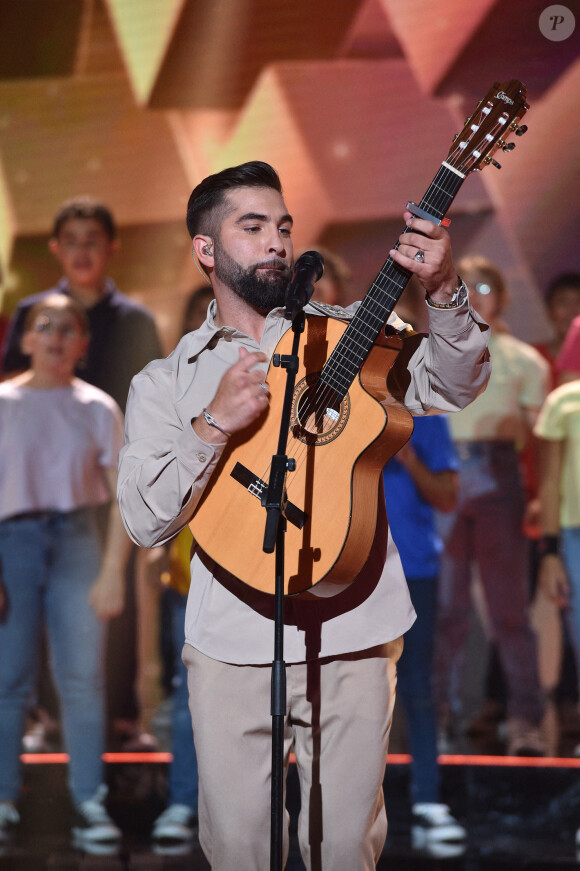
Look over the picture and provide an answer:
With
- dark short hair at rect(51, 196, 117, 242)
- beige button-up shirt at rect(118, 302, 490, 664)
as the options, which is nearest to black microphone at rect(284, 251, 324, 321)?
beige button-up shirt at rect(118, 302, 490, 664)

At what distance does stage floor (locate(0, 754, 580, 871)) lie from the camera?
3.65 meters

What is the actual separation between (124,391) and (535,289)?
2.34 meters

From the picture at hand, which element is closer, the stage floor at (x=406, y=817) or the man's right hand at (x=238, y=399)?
the man's right hand at (x=238, y=399)

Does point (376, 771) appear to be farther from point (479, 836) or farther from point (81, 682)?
point (81, 682)

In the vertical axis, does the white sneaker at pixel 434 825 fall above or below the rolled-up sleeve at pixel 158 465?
below

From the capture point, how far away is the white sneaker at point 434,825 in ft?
12.4

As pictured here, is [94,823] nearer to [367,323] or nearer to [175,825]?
[175,825]

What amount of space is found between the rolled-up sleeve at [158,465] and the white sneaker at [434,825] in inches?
81.9

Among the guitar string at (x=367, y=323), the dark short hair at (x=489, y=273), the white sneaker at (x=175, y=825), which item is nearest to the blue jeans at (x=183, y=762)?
the white sneaker at (x=175, y=825)

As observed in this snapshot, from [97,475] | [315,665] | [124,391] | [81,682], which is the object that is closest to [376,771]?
[315,665]

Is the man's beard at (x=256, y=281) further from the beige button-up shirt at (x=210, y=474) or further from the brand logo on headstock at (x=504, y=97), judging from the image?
the brand logo on headstock at (x=504, y=97)

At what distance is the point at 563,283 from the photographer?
211 inches

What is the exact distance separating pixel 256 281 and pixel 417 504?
1.82 meters

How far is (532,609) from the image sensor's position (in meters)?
5.32
